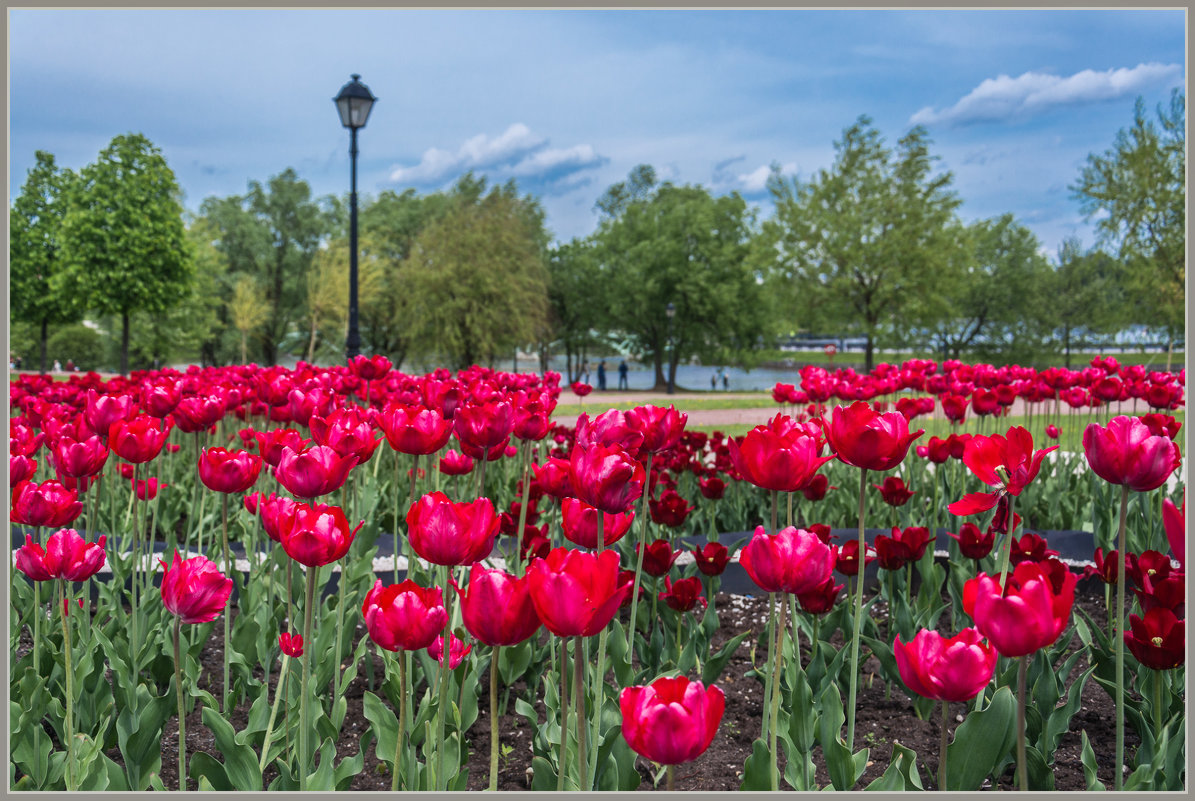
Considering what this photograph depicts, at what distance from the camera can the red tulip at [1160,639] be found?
158 cm

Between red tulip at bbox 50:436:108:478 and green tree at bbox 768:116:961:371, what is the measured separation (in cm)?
2356

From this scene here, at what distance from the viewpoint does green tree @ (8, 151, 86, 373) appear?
84.7 ft

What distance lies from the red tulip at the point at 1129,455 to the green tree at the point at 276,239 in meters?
40.3

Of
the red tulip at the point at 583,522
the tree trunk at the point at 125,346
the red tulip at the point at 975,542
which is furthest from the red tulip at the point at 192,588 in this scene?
the tree trunk at the point at 125,346

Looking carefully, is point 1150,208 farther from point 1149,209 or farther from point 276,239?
point 276,239

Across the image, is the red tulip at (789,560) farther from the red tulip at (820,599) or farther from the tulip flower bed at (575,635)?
the red tulip at (820,599)

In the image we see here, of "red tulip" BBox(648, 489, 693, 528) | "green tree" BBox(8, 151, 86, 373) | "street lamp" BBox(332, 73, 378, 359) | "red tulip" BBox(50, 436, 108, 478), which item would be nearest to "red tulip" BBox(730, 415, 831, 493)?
"red tulip" BBox(648, 489, 693, 528)

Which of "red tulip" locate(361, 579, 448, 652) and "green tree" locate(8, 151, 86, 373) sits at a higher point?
"green tree" locate(8, 151, 86, 373)

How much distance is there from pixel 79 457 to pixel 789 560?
180 centimetres

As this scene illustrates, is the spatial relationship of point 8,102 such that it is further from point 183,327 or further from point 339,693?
point 183,327

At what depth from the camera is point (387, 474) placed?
5.49m

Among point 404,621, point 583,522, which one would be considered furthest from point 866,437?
point 404,621

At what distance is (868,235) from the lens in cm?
2434

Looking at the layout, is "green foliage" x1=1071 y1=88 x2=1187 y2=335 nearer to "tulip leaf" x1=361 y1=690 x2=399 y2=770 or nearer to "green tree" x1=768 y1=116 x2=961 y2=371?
"green tree" x1=768 y1=116 x2=961 y2=371
